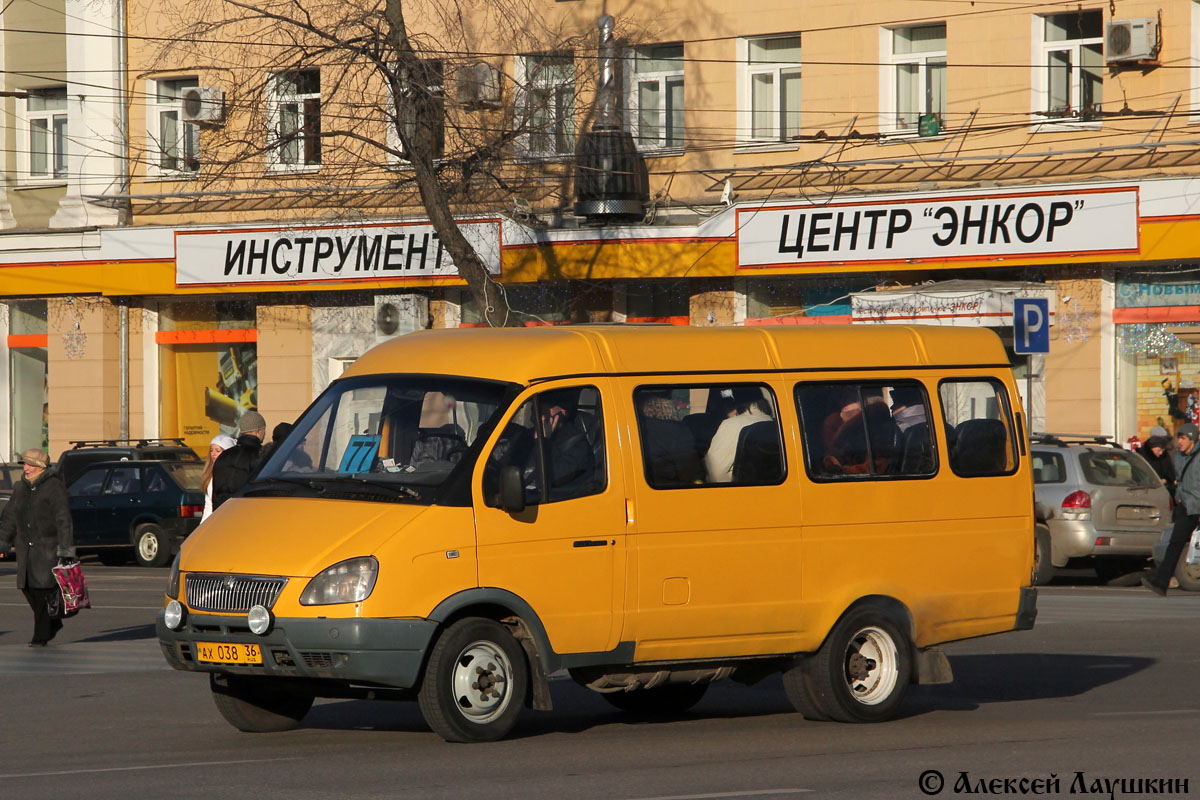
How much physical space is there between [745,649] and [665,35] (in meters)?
19.4

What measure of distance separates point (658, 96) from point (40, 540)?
596 inches

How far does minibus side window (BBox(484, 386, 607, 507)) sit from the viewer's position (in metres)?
9.95

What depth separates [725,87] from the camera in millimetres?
28312

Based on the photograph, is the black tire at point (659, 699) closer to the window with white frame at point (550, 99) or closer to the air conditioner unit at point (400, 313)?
the window with white frame at point (550, 99)

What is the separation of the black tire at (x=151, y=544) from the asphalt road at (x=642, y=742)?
11.7 m

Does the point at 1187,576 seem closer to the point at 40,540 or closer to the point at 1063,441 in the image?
the point at 1063,441

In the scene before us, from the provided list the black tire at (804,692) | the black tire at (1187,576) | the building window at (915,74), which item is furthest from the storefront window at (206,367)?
the black tire at (804,692)

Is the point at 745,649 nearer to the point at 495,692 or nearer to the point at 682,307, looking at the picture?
the point at 495,692

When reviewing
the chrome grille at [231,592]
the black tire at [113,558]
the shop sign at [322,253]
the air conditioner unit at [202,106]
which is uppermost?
the air conditioner unit at [202,106]

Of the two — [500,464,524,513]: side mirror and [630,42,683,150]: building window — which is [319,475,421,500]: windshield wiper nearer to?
[500,464,524,513]: side mirror

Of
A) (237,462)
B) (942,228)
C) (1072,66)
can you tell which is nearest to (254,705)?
(237,462)

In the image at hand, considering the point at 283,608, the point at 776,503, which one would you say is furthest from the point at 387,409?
the point at 776,503

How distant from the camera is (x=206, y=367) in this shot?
32.7 meters

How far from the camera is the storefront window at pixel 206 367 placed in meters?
32.3
